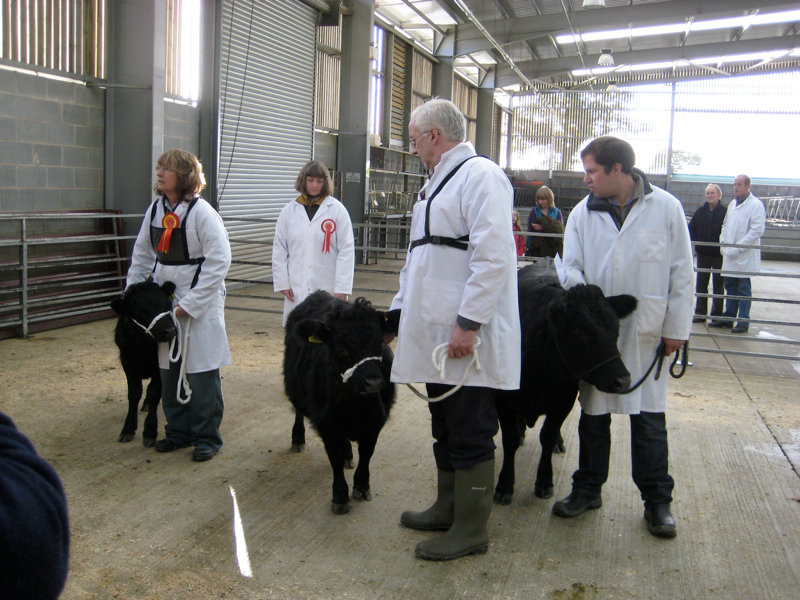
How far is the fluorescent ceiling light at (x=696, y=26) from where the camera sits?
1714 cm

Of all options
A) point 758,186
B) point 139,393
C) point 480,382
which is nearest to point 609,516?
point 480,382

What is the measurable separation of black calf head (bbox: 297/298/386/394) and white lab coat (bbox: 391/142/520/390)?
20 cm

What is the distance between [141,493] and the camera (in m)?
3.38

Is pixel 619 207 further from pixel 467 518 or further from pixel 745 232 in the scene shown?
pixel 745 232

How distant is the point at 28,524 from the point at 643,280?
275 cm

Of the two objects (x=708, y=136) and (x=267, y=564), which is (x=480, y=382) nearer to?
(x=267, y=564)

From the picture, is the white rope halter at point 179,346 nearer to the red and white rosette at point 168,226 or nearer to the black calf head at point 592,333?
the red and white rosette at point 168,226

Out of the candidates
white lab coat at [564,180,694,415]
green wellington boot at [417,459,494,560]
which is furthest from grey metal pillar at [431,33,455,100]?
green wellington boot at [417,459,494,560]

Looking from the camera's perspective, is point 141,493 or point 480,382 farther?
point 141,493

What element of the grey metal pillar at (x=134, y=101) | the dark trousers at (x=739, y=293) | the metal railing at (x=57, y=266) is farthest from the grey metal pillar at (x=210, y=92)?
the dark trousers at (x=739, y=293)

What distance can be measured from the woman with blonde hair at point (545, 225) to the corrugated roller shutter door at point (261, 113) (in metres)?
3.66

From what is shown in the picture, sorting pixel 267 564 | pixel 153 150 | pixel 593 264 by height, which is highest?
pixel 153 150

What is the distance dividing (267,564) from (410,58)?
17.0 metres

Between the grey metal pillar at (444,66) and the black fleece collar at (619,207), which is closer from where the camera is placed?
the black fleece collar at (619,207)
